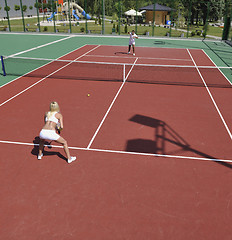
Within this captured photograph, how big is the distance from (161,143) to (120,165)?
1.73m

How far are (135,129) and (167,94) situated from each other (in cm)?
403

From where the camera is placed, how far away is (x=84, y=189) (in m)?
5.59

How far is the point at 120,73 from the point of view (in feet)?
49.8

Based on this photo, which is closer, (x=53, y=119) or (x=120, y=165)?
(x=53, y=119)

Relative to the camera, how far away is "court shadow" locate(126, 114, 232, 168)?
7125 millimetres

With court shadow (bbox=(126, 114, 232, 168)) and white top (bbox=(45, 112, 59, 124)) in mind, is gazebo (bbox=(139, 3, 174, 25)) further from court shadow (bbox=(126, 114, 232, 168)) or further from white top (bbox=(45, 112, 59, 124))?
white top (bbox=(45, 112, 59, 124))

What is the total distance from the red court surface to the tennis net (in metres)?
1.29

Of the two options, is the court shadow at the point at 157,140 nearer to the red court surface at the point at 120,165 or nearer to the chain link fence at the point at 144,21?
the red court surface at the point at 120,165

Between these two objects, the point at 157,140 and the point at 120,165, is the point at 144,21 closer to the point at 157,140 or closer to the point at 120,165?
the point at 157,140

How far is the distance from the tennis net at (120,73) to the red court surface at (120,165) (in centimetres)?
129

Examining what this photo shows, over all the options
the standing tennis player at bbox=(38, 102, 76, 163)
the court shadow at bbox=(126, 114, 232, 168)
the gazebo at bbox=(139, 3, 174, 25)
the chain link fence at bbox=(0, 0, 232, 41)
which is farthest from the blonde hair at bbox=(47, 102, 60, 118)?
the gazebo at bbox=(139, 3, 174, 25)

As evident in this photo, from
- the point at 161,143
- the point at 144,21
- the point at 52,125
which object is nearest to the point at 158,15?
the point at 144,21

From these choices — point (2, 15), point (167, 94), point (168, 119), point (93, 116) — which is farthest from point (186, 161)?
point (2, 15)

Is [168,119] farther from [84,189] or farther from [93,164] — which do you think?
[84,189]
